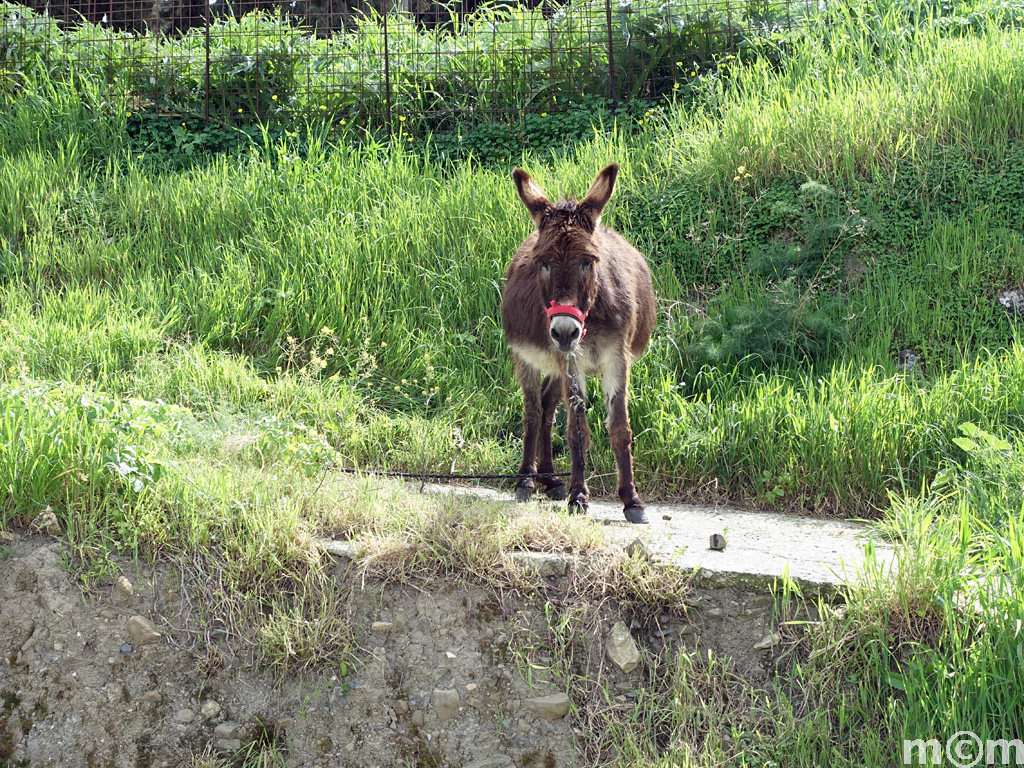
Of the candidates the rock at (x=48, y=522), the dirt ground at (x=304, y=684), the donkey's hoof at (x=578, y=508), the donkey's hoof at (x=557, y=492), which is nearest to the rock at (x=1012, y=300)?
the donkey's hoof at (x=557, y=492)

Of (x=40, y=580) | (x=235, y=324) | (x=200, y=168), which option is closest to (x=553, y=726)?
(x=40, y=580)

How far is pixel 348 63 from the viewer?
31.7 feet

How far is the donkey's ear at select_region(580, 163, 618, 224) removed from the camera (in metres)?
4.38

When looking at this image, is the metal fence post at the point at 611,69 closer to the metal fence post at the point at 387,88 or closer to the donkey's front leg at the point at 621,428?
the metal fence post at the point at 387,88

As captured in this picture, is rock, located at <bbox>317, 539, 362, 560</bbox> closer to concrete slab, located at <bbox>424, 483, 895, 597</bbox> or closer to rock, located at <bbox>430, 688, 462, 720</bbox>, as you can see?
rock, located at <bbox>430, 688, 462, 720</bbox>

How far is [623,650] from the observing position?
375cm

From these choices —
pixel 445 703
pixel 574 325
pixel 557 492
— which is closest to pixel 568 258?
pixel 574 325

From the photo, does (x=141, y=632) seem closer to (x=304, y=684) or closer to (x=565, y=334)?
(x=304, y=684)

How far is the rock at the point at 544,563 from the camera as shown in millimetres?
3963

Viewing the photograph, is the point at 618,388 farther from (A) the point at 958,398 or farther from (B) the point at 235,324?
(B) the point at 235,324

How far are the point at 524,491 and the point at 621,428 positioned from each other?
71cm

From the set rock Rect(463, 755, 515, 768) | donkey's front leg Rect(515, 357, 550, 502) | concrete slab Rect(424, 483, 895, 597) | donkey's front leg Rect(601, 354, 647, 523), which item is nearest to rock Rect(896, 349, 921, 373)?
concrete slab Rect(424, 483, 895, 597)

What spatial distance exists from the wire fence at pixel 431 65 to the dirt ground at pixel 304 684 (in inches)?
253

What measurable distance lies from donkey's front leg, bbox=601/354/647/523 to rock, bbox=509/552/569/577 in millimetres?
807
